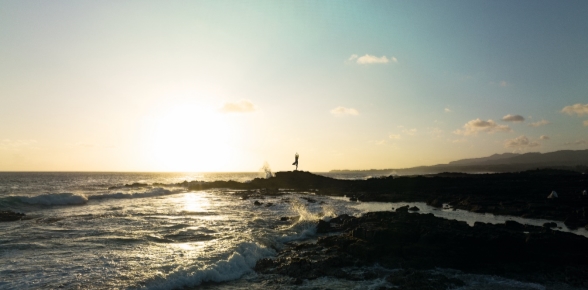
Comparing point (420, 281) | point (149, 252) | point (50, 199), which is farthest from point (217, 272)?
point (50, 199)

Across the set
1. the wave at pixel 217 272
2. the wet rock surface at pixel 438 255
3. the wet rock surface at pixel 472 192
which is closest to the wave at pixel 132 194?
the wet rock surface at pixel 472 192

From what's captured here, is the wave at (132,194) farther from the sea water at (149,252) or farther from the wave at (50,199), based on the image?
the sea water at (149,252)

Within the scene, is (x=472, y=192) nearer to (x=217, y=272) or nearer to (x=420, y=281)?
(x=420, y=281)

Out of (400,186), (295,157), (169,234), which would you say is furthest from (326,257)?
(295,157)

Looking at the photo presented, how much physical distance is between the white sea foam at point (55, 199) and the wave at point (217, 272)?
33594 millimetres

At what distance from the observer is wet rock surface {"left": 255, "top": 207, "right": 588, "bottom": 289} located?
13.0 m

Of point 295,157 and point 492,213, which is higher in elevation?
point 295,157

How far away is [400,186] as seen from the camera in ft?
178

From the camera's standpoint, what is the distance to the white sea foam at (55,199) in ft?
125

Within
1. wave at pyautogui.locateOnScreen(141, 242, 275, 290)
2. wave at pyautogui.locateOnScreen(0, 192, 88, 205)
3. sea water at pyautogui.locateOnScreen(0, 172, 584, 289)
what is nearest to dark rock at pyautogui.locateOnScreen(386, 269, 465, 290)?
sea water at pyautogui.locateOnScreen(0, 172, 584, 289)

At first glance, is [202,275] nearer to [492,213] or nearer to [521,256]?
[521,256]

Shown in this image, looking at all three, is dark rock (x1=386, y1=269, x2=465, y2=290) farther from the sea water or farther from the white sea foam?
the white sea foam

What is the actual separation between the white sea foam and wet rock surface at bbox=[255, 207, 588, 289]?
3443 cm

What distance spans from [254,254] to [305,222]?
8910 millimetres
